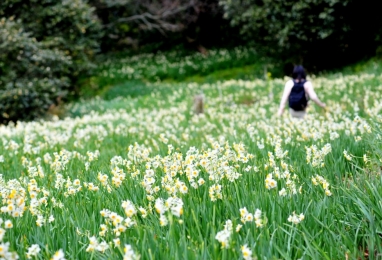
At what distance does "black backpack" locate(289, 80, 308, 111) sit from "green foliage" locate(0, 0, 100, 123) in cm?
1077

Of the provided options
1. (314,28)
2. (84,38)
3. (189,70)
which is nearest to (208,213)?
(314,28)

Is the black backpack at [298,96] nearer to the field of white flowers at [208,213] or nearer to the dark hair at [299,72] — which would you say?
the dark hair at [299,72]

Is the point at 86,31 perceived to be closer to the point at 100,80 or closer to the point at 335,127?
the point at 100,80

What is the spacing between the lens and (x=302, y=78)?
8.91 metres

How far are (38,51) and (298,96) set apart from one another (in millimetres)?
11944

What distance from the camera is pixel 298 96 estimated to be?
29.0 feet

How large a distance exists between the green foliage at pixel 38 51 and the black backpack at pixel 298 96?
424 inches

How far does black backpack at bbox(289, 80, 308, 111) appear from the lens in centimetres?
881

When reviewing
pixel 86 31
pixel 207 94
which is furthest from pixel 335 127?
pixel 86 31

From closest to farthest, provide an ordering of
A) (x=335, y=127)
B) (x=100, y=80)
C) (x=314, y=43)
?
(x=335, y=127) < (x=314, y=43) < (x=100, y=80)

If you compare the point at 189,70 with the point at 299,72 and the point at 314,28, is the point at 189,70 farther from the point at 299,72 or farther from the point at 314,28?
the point at 299,72

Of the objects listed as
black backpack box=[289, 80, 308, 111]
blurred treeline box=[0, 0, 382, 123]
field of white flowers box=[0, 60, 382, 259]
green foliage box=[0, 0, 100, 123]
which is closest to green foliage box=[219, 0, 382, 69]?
blurred treeline box=[0, 0, 382, 123]

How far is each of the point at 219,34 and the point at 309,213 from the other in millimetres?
30062

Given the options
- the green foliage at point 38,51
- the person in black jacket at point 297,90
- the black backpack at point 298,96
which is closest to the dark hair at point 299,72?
the person in black jacket at point 297,90
